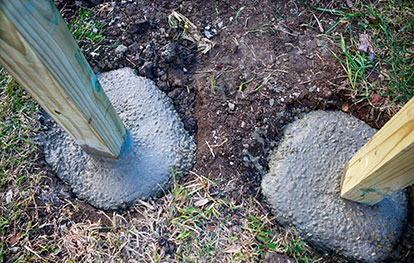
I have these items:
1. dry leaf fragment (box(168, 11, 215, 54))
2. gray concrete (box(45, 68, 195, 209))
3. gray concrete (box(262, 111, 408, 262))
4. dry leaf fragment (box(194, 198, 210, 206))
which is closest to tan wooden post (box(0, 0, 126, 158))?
gray concrete (box(45, 68, 195, 209))

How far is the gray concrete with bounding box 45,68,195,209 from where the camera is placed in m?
1.96

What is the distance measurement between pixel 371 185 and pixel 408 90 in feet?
2.89

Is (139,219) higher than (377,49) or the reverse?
higher

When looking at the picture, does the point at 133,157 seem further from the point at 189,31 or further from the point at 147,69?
the point at 189,31

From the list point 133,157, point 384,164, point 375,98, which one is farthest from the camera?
point 375,98

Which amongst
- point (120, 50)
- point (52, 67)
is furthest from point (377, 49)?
point (52, 67)

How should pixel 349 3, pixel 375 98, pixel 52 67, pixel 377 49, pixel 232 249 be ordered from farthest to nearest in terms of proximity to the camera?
pixel 349 3 → pixel 377 49 → pixel 375 98 → pixel 232 249 → pixel 52 67

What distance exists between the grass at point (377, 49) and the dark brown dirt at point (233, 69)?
0.07 meters

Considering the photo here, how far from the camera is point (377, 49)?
2.23m

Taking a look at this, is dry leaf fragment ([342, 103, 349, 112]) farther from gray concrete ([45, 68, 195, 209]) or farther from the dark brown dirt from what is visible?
gray concrete ([45, 68, 195, 209])

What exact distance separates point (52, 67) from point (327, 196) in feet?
5.17

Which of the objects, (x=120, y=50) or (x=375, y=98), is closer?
(x=375, y=98)

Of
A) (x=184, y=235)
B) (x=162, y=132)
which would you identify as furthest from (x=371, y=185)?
(x=162, y=132)

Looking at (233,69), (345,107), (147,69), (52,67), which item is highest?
(52,67)
